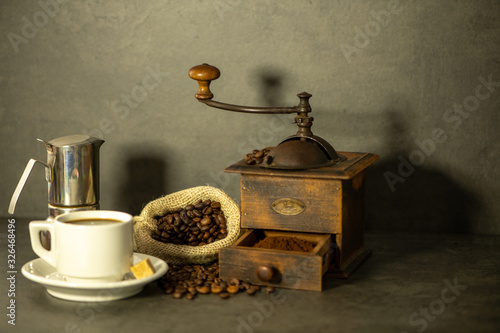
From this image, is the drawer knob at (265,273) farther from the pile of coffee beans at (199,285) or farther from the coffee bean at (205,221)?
the coffee bean at (205,221)

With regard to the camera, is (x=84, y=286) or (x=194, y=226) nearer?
(x=84, y=286)

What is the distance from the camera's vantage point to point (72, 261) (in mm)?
1375

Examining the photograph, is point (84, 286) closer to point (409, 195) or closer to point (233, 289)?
point (233, 289)

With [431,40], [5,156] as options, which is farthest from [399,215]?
[5,156]

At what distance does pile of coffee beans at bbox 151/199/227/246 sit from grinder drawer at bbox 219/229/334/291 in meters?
0.21

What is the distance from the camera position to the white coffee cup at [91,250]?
4.48 feet

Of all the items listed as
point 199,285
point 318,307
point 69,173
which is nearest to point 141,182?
point 69,173

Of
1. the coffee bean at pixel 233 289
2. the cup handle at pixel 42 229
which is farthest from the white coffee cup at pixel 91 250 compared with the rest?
the coffee bean at pixel 233 289

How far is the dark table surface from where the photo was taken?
1.28 m

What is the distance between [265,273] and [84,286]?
1.31 ft

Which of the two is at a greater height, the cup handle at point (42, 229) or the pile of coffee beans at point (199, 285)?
the cup handle at point (42, 229)

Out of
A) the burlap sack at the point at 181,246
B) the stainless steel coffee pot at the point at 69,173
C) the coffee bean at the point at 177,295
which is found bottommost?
the coffee bean at the point at 177,295

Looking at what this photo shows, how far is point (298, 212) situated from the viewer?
1.59 meters

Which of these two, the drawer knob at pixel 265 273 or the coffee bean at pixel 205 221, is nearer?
the drawer knob at pixel 265 273
